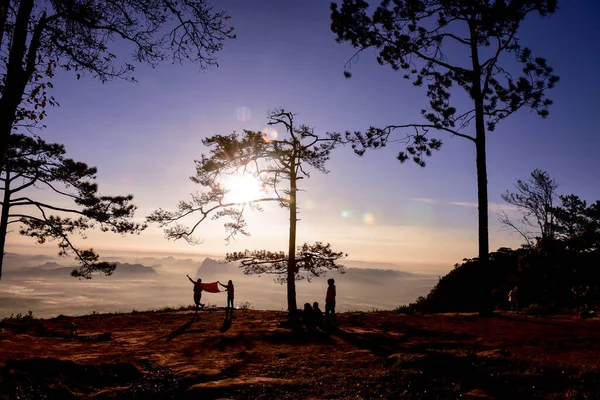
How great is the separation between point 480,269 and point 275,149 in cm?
1235


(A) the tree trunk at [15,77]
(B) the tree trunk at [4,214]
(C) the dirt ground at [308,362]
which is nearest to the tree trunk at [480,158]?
(C) the dirt ground at [308,362]

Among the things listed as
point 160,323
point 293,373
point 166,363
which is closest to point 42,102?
point 166,363

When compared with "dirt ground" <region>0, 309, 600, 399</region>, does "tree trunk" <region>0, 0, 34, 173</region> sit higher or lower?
higher

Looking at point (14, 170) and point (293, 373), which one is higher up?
point (14, 170)

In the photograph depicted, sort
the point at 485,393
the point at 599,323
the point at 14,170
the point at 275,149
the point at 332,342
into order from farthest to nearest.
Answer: the point at 275,149
the point at 14,170
the point at 599,323
the point at 332,342
the point at 485,393

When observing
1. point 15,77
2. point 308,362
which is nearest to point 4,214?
point 15,77

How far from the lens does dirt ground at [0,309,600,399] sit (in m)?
6.03

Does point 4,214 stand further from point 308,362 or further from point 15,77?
point 308,362

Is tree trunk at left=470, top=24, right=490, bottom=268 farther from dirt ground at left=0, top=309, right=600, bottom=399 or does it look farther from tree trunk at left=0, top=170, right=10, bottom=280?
tree trunk at left=0, top=170, right=10, bottom=280

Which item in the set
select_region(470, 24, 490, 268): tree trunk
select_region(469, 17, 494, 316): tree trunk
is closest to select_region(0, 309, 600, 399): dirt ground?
select_region(469, 17, 494, 316): tree trunk

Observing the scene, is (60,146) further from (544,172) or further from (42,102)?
(544,172)

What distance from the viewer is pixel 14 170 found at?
19.5m

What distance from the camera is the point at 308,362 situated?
28.8 feet

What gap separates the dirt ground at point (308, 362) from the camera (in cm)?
603
